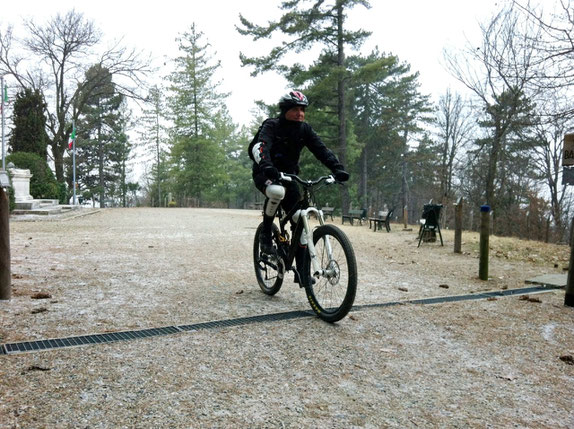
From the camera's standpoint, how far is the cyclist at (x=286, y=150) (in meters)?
3.77

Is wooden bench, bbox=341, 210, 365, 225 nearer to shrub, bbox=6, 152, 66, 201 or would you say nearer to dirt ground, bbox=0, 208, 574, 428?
dirt ground, bbox=0, 208, 574, 428

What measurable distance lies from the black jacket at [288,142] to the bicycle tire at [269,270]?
2.13 ft

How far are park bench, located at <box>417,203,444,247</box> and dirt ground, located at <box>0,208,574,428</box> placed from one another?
4787 mm

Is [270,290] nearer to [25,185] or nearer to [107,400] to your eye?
[107,400]

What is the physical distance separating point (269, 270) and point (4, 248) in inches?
93.4

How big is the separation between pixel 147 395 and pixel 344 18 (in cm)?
2116

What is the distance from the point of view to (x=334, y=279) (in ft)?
11.4

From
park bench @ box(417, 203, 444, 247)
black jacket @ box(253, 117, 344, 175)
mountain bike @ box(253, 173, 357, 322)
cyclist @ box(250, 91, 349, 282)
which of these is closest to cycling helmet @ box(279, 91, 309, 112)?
cyclist @ box(250, 91, 349, 282)

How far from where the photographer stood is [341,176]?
3674 millimetres

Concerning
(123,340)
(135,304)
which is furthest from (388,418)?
(135,304)

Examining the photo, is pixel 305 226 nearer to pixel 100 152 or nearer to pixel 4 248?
pixel 4 248

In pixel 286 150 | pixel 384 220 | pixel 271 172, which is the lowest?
pixel 384 220

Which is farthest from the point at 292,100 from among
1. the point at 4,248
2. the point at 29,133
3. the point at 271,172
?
the point at 29,133

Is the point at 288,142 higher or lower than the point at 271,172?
higher
